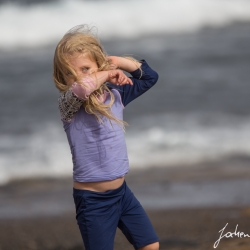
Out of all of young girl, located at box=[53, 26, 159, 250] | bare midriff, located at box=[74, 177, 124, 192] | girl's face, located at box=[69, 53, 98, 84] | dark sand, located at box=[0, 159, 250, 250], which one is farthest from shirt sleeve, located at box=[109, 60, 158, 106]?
dark sand, located at box=[0, 159, 250, 250]

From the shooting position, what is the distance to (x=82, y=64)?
98.2 inches

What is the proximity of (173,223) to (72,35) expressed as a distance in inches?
81.8

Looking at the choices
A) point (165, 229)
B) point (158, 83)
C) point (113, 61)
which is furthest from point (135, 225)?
point (158, 83)

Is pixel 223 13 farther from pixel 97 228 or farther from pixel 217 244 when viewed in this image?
pixel 97 228

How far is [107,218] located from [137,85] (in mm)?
633

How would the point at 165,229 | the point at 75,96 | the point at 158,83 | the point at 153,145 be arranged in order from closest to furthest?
the point at 75,96 < the point at 165,229 < the point at 153,145 < the point at 158,83

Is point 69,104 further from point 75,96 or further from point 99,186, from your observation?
point 99,186

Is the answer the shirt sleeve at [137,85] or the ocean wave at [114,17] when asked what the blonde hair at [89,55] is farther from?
the ocean wave at [114,17]

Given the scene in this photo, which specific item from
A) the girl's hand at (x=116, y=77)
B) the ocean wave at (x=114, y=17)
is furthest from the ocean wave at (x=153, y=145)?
the ocean wave at (x=114, y=17)

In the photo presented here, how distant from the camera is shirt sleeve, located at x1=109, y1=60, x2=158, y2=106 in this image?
269cm

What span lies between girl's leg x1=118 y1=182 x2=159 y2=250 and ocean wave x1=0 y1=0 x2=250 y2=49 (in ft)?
28.0

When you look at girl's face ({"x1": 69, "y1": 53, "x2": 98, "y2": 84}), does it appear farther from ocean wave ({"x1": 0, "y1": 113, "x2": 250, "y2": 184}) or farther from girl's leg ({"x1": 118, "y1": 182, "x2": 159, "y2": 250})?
ocean wave ({"x1": 0, "y1": 113, "x2": 250, "y2": 184})

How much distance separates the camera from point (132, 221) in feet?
8.64

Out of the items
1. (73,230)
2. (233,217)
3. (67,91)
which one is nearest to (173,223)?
(233,217)
